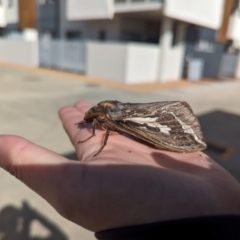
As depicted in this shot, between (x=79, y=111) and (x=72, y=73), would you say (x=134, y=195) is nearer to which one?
(x=79, y=111)

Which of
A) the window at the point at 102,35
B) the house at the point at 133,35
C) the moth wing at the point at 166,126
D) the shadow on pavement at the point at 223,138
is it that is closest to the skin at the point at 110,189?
the moth wing at the point at 166,126

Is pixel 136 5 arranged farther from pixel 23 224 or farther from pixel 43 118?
pixel 23 224

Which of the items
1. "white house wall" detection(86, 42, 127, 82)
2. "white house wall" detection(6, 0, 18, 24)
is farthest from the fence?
"white house wall" detection(6, 0, 18, 24)

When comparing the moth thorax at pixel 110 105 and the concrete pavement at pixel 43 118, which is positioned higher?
the moth thorax at pixel 110 105

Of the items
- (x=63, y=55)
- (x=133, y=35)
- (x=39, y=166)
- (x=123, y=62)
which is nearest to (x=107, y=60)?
(x=123, y=62)

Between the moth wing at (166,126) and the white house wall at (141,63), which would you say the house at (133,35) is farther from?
the moth wing at (166,126)

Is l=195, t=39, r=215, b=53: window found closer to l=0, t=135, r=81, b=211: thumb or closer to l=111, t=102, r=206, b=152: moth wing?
l=111, t=102, r=206, b=152: moth wing

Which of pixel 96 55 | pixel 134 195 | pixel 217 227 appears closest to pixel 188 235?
pixel 217 227
